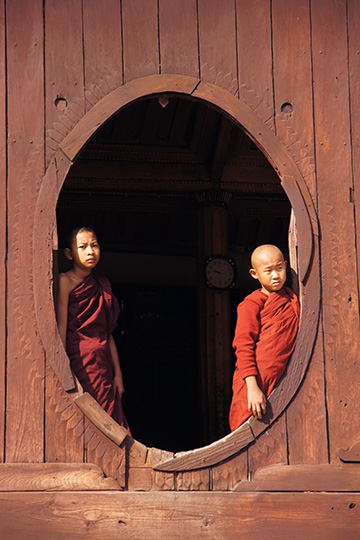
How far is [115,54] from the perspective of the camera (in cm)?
556

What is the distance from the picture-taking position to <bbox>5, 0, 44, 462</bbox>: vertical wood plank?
5.14 metres

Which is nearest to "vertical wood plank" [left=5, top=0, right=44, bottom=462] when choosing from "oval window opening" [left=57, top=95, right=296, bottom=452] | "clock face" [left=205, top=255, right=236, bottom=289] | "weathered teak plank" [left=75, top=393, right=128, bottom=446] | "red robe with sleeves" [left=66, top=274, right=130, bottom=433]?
"weathered teak plank" [left=75, top=393, right=128, bottom=446]

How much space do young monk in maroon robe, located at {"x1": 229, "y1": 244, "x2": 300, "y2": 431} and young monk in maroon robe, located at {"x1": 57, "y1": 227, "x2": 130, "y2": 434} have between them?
2.39ft

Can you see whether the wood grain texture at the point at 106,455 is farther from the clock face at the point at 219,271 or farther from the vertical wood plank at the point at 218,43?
the clock face at the point at 219,271

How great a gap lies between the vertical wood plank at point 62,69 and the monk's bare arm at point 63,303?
73 centimetres

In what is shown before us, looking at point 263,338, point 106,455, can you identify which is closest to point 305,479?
point 263,338

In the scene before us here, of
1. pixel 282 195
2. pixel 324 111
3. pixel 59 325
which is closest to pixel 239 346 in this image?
pixel 59 325

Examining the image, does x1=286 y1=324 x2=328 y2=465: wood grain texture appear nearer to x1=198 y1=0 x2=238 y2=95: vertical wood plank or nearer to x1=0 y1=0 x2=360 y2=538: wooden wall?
x1=0 y1=0 x2=360 y2=538: wooden wall

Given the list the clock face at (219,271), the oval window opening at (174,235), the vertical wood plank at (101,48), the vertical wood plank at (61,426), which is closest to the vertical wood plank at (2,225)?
the vertical wood plank at (61,426)

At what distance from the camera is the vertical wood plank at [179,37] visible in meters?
5.59

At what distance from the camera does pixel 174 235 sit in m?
9.71

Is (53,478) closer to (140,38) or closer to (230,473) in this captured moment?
(230,473)

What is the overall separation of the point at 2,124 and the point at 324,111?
1857mm

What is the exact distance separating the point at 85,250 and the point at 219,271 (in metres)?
3.10
